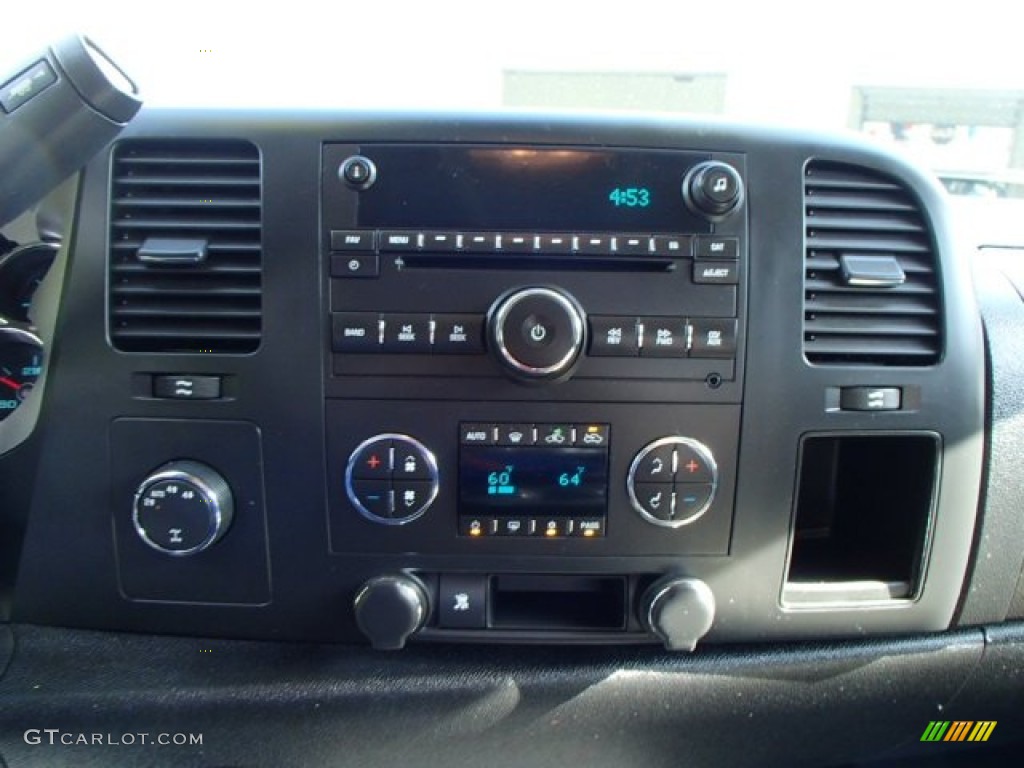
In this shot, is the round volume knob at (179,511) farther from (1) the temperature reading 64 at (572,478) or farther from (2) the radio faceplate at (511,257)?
(1) the temperature reading 64 at (572,478)

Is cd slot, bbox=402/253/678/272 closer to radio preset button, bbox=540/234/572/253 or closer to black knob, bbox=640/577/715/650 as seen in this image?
radio preset button, bbox=540/234/572/253

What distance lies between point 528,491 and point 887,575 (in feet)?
2.07

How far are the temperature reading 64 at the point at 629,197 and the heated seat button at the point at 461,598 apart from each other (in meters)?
0.58

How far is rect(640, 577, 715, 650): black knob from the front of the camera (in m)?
1.17

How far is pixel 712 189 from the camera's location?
1.12 m

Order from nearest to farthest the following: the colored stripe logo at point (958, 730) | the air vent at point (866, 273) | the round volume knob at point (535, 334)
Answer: the round volume knob at point (535, 334) < the air vent at point (866, 273) < the colored stripe logo at point (958, 730)

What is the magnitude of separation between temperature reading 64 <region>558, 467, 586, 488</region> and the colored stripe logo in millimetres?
765

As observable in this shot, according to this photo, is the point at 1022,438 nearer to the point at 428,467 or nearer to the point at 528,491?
the point at 528,491

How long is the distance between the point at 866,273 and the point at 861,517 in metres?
0.49

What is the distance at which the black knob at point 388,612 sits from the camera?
1159 millimetres

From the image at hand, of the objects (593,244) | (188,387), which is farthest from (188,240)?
(593,244)

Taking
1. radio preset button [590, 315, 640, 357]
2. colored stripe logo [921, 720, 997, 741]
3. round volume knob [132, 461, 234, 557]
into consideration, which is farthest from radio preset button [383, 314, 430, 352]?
colored stripe logo [921, 720, 997, 741]

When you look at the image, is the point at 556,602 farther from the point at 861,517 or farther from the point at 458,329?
the point at 861,517

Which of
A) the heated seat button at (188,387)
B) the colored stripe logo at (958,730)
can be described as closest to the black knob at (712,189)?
the heated seat button at (188,387)
